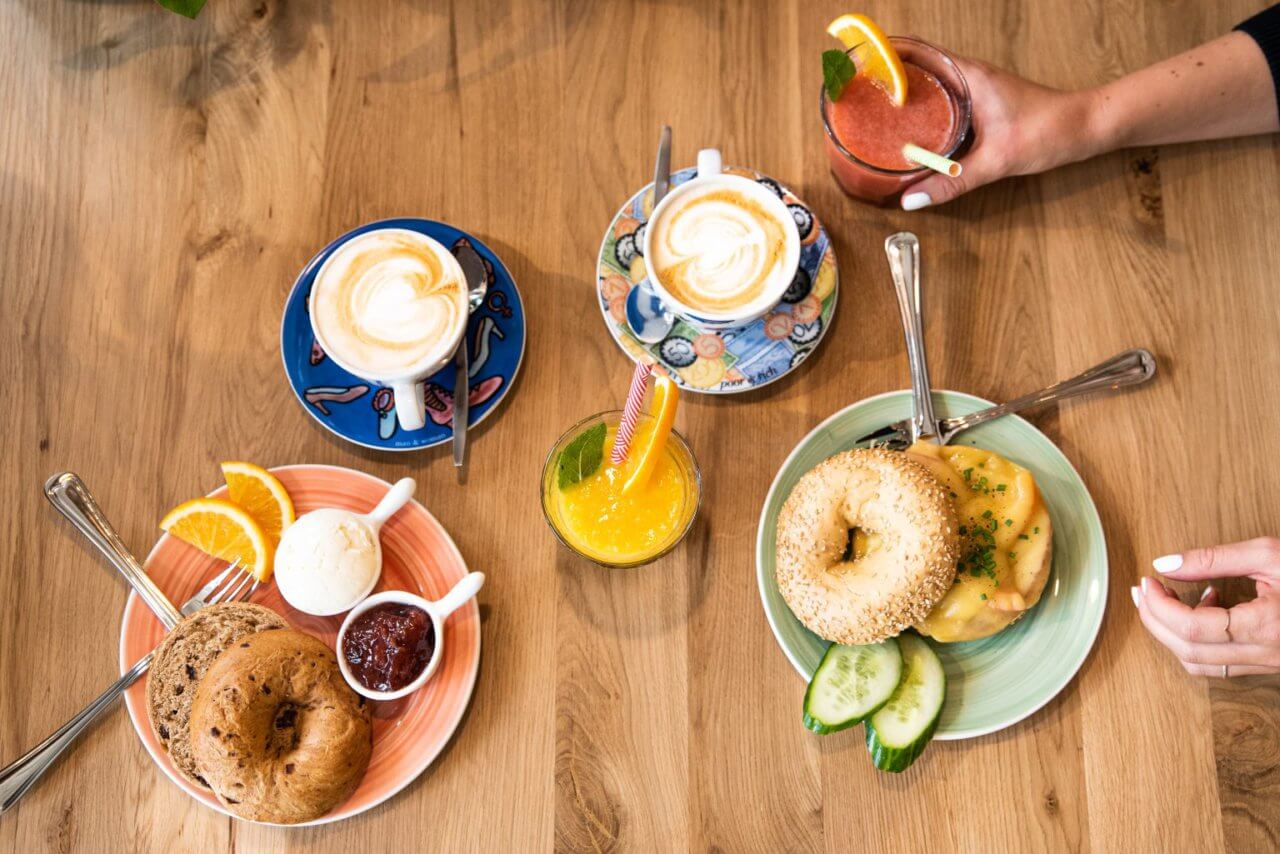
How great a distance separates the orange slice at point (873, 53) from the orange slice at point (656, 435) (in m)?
0.67

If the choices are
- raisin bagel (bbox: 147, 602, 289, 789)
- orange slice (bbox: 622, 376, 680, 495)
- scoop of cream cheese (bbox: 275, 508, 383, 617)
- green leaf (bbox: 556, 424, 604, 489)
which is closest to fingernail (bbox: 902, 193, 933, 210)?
orange slice (bbox: 622, 376, 680, 495)

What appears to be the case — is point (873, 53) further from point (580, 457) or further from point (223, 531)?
point (223, 531)

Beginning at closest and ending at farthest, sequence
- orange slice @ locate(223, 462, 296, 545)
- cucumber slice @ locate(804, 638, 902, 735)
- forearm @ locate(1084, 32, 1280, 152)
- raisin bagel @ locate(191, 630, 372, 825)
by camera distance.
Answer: raisin bagel @ locate(191, 630, 372, 825)
cucumber slice @ locate(804, 638, 902, 735)
orange slice @ locate(223, 462, 296, 545)
forearm @ locate(1084, 32, 1280, 152)

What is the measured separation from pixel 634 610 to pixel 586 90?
103cm

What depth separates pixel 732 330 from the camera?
170cm

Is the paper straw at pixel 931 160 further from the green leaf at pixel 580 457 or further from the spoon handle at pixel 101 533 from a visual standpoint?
the spoon handle at pixel 101 533

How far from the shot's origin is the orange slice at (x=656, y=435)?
60.6 inches

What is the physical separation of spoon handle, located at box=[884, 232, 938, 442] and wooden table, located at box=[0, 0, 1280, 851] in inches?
2.5

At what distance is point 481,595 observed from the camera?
1711mm

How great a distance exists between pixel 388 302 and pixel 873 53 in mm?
969

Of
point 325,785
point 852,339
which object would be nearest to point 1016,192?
point 852,339

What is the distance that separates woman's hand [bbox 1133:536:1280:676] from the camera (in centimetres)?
159

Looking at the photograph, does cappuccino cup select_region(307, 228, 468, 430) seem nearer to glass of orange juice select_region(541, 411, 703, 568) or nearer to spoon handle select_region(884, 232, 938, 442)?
glass of orange juice select_region(541, 411, 703, 568)

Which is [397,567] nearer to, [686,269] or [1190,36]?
[686,269]
